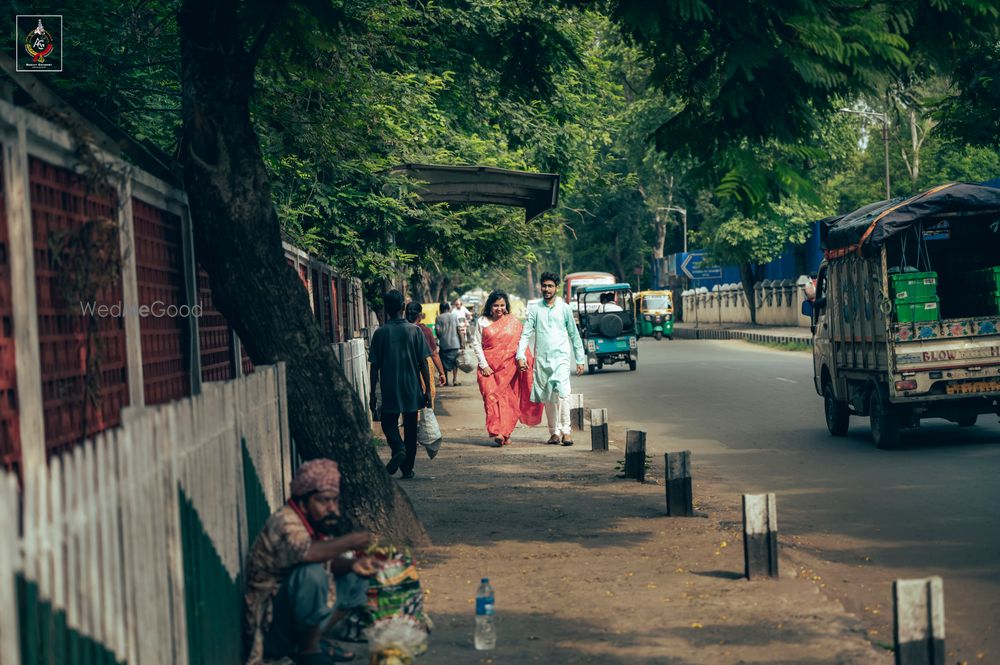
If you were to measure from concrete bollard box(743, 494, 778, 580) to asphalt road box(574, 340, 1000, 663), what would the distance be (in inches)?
16.2

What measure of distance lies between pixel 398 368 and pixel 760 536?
17.4 feet

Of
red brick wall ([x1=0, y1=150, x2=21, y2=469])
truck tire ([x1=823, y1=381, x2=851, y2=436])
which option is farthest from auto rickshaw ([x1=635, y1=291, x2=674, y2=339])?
red brick wall ([x1=0, y1=150, x2=21, y2=469])

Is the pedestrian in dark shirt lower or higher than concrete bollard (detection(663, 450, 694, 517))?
higher

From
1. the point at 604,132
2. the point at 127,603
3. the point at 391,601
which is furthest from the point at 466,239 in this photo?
the point at 127,603

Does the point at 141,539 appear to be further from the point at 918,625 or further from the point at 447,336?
the point at 447,336

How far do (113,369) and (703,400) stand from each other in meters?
16.9

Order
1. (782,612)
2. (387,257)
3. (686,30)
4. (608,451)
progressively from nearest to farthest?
(782,612) < (686,30) < (608,451) < (387,257)

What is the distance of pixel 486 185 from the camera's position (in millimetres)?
16125

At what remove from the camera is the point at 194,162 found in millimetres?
7355

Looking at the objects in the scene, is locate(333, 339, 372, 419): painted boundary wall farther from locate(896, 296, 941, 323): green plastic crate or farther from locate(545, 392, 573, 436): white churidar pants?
locate(896, 296, 941, 323): green plastic crate

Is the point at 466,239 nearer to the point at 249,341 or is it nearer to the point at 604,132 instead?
the point at 604,132

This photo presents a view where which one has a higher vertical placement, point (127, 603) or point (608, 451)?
point (127, 603)

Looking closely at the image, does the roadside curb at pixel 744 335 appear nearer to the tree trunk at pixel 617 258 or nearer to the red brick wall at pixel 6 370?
the tree trunk at pixel 617 258

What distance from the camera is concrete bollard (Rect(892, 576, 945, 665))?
16.1 ft
